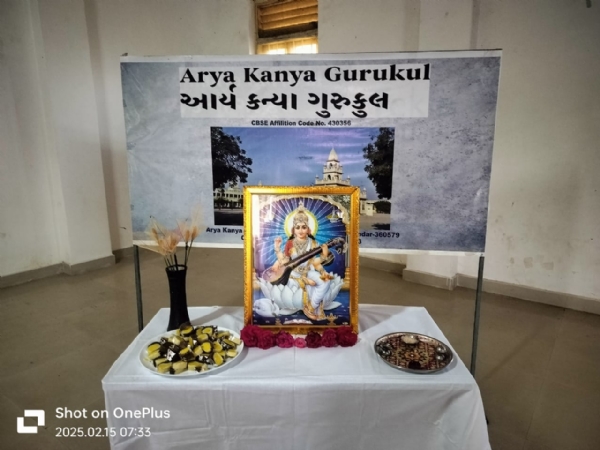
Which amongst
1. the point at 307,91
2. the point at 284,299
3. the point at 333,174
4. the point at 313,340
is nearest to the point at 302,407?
the point at 313,340

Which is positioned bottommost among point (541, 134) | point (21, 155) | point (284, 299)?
point (284, 299)

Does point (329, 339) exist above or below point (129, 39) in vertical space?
below

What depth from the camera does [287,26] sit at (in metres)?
4.61

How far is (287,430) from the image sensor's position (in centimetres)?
104

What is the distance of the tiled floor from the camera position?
1766 mm

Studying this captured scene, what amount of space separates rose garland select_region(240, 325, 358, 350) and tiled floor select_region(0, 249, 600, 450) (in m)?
1.03

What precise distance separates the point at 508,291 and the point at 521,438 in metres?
1.82

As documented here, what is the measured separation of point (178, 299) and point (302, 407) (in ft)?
1.72

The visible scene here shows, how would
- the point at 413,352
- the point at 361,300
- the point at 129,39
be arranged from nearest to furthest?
the point at 413,352 < the point at 361,300 < the point at 129,39

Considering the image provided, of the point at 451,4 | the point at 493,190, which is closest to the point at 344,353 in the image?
the point at 493,190

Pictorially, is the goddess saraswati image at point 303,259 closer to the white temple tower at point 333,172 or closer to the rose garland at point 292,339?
the rose garland at point 292,339

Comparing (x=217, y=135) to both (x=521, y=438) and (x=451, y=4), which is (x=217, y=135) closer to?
(x=521, y=438)

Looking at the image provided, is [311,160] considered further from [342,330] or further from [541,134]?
[541,134]

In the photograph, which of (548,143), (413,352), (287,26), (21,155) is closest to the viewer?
(413,352)
